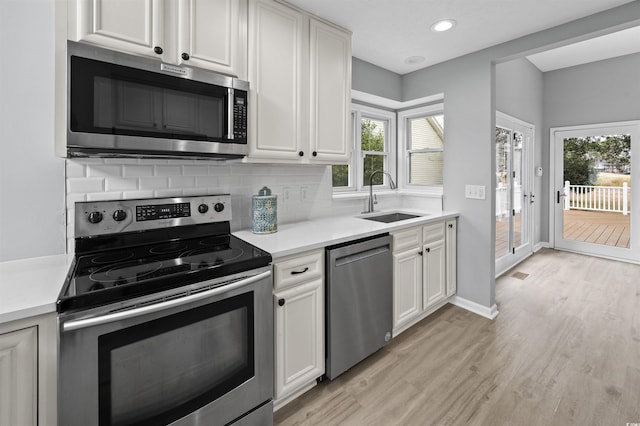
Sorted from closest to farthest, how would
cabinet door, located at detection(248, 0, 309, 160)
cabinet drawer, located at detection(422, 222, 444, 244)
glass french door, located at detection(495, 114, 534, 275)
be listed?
cabinet door, located at detection(248, 0, 309, 160) < cabinet drawer, located at detection(422, 222, 444, 244) < glass french door, located at detection(495, 114, 534, 275)

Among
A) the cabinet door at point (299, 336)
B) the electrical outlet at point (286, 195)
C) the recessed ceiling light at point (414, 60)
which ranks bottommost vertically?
the cabinet door at point (299, 336)

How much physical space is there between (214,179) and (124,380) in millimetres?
1240

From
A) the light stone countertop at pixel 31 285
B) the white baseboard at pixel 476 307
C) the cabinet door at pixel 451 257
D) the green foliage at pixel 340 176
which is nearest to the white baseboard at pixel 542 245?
the white baseboard at pixel 476 307

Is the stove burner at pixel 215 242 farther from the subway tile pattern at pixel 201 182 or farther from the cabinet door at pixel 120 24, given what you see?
the cabinet door at pixel 120 24

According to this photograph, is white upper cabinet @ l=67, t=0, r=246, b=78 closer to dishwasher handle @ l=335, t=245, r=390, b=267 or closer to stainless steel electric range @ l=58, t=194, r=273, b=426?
stainless steel electric range @ l=58, t=194, r=273, b=426

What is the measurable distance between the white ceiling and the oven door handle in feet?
6.13

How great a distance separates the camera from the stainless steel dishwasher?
1.92 meters

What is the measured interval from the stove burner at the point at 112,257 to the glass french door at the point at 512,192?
3878 mm

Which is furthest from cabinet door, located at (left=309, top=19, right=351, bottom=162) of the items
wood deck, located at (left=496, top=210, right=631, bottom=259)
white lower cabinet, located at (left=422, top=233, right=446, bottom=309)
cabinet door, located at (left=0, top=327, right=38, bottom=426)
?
wood deck, located at (left=496, top=210, right=631, bottom=259)

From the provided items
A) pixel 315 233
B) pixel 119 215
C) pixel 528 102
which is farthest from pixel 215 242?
pixel 528 102

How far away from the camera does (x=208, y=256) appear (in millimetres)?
1495

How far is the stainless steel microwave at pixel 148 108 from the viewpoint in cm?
128

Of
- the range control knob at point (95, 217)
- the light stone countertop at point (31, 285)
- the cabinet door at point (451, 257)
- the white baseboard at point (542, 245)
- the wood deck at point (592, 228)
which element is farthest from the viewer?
the white baseboard at point (542, 245)

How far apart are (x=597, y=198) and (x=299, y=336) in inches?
213
